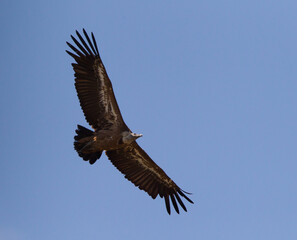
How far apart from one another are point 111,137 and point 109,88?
50.6 inches

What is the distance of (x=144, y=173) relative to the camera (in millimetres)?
14578

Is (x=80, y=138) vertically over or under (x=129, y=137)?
under

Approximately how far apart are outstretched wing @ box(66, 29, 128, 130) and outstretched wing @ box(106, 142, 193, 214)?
1.03m

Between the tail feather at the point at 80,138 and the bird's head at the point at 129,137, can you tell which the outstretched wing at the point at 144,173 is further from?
the tail feather at the point at 80,138

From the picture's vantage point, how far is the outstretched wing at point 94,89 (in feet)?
44.0

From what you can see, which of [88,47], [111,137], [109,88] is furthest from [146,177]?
[88,47]

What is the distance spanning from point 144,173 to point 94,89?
289 cm

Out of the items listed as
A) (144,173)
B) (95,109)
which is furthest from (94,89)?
(144,173)

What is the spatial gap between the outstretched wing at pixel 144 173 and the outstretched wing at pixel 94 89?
1.03 metres

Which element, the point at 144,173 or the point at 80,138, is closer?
the point at 80,138

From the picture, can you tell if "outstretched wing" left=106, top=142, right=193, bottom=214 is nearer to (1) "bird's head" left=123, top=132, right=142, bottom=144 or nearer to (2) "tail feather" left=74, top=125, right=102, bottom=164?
(1) "bird's head" left=123, top=132, right=142, bottom=144

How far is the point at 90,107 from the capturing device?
44.5ft

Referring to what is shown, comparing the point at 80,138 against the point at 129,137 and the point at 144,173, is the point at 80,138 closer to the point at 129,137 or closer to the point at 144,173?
the point at 129,137

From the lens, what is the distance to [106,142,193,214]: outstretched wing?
14.2 m
